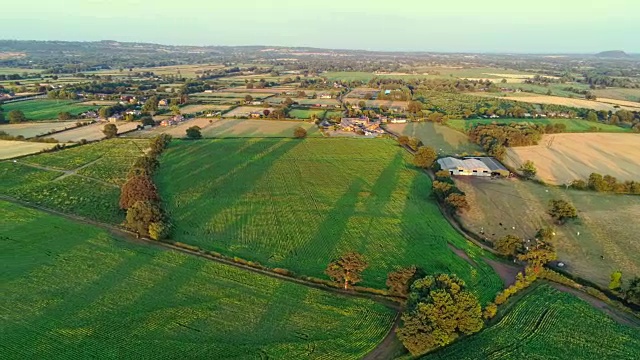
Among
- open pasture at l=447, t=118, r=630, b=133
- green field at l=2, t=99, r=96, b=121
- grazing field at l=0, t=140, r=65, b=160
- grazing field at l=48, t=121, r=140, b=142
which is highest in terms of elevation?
green field at l=2, t=99, r=96, b=121

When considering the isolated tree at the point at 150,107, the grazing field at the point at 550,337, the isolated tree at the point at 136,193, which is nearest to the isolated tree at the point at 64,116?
the isolated tree at the point at 150,107

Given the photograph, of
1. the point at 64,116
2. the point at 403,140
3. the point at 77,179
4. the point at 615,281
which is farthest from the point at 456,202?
the point at 64,116

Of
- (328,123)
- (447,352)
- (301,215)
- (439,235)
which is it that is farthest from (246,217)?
(328,123)

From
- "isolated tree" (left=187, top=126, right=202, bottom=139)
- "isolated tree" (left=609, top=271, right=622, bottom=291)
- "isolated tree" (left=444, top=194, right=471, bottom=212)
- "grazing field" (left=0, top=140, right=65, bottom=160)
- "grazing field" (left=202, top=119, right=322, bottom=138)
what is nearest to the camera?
"isolated tree" (left=609, top=271, right=622, bottom=291)

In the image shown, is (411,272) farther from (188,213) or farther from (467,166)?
(467,166)

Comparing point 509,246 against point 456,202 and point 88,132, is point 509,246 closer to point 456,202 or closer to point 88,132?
point 456,202

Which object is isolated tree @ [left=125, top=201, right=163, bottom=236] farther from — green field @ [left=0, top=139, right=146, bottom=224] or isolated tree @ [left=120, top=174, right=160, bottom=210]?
green field @ [left=0, top=139, right=146, bottom=224]

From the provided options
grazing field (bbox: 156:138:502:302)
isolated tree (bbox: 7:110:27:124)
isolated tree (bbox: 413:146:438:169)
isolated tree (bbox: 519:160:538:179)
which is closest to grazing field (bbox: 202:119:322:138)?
grazing field (bbox: 156:138:502:302)
